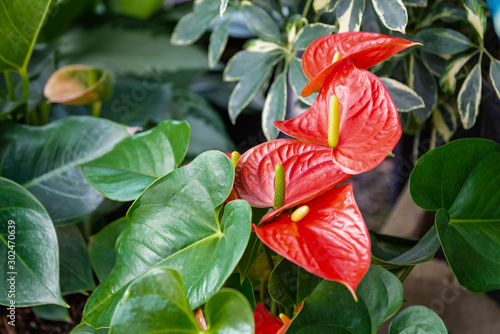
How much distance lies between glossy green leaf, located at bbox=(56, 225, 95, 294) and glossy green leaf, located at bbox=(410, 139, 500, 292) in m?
0.45

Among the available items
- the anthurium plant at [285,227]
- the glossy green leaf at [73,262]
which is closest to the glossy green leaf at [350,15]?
the anthurium plant at [285,227]

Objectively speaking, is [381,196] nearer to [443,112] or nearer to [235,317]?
[443,112]

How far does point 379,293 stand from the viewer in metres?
0.38

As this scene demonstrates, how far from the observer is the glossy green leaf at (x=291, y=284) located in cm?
42

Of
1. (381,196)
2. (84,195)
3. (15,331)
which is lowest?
(381,196)

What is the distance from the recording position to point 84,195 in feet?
2.06

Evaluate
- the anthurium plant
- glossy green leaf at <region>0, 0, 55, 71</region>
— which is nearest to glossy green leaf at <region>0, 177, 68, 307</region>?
the anthurium plant

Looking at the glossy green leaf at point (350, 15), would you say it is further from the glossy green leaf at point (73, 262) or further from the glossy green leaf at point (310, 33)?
the glossy green leaf at point (73, 262)

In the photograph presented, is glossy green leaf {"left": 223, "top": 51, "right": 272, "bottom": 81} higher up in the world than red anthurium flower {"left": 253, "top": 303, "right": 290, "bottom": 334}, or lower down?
higher up

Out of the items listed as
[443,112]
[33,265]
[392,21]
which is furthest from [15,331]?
[443,112]

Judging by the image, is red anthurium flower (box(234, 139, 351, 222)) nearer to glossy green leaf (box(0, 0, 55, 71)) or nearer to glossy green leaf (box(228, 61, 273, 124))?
glossy green leaf (box(228, 61, 273, 124))

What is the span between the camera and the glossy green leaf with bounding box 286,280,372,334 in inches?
14.4

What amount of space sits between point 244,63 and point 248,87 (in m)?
0.04

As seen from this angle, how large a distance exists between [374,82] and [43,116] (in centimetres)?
66
